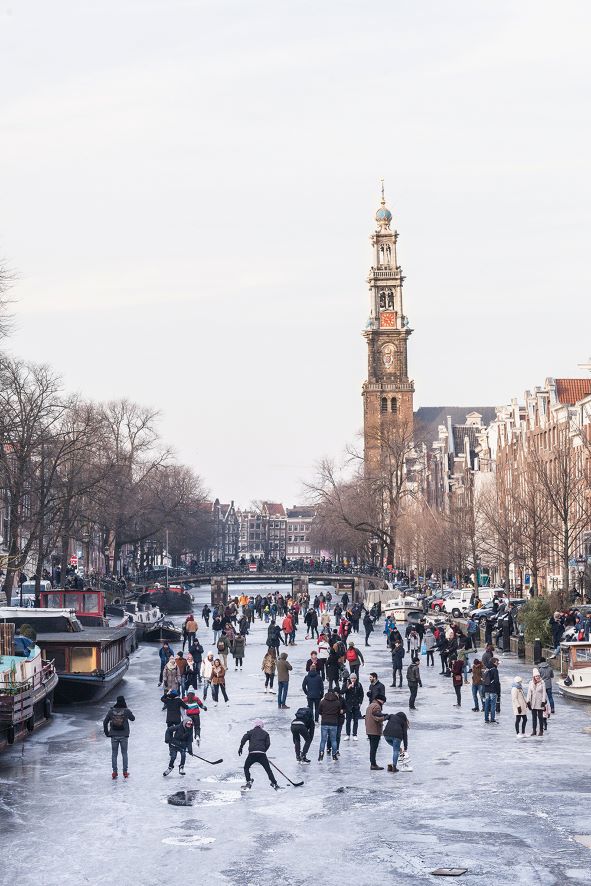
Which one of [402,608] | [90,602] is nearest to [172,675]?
[90,602]

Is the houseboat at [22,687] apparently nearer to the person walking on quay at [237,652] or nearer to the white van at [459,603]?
the person walking on quay at [237,652]

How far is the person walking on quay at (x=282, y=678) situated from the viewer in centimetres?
4134

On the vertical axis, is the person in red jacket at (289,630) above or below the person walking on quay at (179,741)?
above

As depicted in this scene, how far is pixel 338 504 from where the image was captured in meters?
128

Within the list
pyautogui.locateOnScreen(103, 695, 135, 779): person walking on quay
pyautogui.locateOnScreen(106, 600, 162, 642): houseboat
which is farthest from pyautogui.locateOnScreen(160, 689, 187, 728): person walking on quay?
pyautogui.locateOnScreen(106, 600, 162, 642): houseboat

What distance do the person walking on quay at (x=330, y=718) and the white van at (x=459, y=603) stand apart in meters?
50.4

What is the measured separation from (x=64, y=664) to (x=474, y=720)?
45.1ft

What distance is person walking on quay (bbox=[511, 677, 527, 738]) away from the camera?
3484 centimetres

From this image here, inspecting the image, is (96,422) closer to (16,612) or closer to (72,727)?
(16,612)

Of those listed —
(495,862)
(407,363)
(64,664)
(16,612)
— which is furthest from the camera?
(407,363)

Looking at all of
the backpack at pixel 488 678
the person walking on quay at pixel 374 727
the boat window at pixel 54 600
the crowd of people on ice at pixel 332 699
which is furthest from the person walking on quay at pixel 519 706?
the boat window at pixel 54 600

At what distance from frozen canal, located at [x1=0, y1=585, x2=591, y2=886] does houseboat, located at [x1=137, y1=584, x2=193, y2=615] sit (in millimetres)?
66916

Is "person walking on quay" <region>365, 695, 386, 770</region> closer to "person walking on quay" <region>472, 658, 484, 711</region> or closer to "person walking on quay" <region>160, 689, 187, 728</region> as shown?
"person walking on quay" <region>160, 689, 187, 728</region>

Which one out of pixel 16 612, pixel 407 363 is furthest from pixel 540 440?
pixel 407 363
